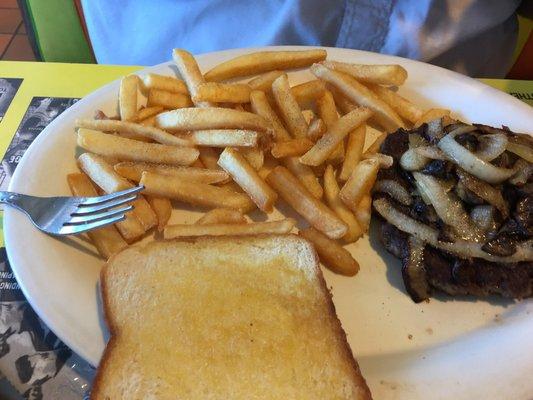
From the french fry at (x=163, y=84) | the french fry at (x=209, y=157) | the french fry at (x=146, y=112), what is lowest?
the french fry at (x=209, y=157)

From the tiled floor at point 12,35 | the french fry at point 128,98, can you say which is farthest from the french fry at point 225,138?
the tiled floor at point 12,35

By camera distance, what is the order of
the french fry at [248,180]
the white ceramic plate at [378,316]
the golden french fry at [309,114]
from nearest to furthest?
the white ceramic plate at [378,316] → the french fry at [248,180] → the golden french fry at [309,114]

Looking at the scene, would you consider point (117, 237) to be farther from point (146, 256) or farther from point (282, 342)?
point (282, 342)

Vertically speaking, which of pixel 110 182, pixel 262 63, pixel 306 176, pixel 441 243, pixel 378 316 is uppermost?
pixel 262 63

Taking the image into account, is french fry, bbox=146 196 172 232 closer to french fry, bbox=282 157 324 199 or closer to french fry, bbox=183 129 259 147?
french fry, bbox=183 129 259 147

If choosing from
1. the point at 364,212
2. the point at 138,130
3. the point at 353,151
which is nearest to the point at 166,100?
the point at 138,130

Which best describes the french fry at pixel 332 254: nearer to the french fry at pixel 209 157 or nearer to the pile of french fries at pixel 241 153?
the pile of french fries at pixel 241 153

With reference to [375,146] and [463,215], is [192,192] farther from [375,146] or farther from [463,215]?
[463,215]
